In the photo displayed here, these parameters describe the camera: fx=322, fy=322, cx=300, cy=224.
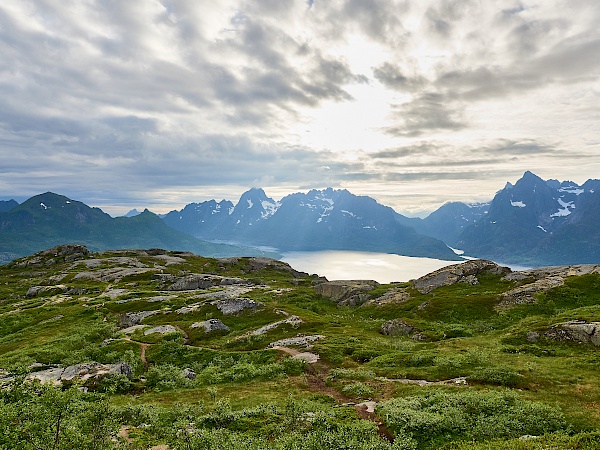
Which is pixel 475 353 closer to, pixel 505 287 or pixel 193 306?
pixel 505 287

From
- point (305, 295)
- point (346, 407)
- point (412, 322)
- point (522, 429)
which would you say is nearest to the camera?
point (522, 429)

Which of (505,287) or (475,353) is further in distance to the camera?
(505,287)

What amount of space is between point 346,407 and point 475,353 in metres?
17.9

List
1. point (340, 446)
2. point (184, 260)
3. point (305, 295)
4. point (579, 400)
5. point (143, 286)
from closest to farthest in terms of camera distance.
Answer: point (340, 446)
point (579, 400)
point (305, 295)
point (143, 286)
point (184, 260)

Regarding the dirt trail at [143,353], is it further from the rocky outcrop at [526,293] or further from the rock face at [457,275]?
the rock face at [457,275]

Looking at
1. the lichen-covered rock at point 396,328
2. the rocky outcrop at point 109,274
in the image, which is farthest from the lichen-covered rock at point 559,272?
the rocky outcrop at point 109,274

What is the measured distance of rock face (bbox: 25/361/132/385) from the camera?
37.2 metres

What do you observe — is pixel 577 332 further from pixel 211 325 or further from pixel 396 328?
pixel 211 325

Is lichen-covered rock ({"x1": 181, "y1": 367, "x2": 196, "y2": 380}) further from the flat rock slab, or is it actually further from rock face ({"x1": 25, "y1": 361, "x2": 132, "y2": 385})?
the flat rock slab

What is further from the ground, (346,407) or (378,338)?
(346,407)

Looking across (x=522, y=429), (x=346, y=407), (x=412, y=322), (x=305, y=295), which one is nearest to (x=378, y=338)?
(x=412, y=322)

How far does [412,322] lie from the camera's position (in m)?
57.3

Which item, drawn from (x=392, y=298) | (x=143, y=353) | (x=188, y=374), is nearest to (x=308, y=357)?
(x=188, y=374)

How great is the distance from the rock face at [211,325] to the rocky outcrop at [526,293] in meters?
52.4
